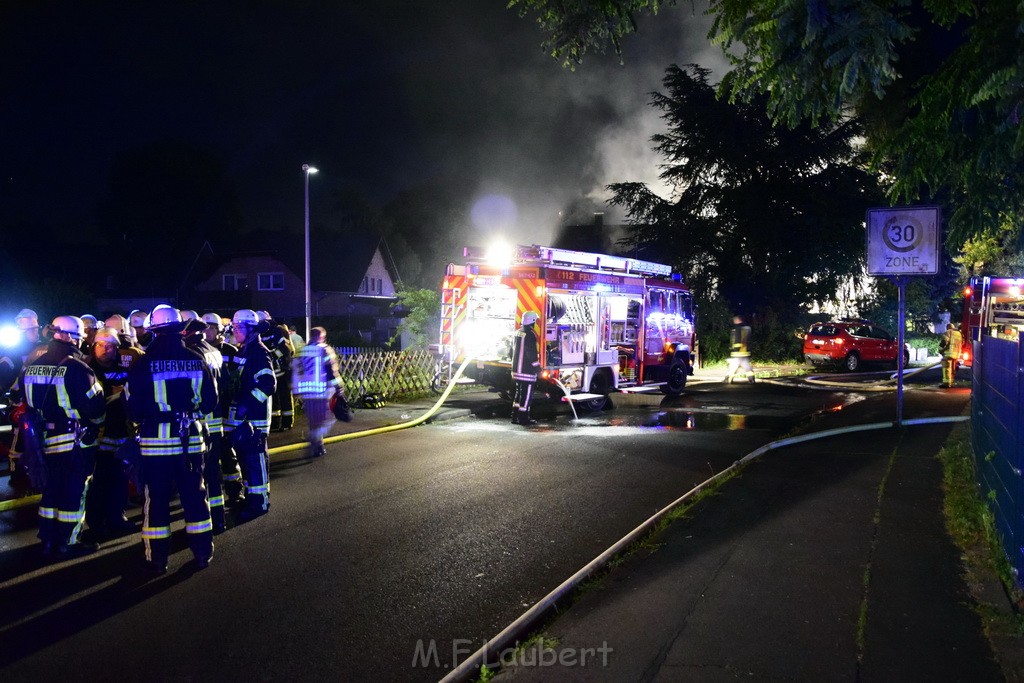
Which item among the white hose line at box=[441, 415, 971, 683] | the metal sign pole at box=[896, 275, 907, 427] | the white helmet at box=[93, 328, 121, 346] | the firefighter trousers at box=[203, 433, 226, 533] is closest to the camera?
the white hose line at box=[441, 415, 971, 683]

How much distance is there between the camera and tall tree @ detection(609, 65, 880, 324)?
104ft

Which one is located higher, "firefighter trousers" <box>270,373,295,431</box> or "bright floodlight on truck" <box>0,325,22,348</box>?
"bright floodlight on truck" <box>0,325,22,348</box>

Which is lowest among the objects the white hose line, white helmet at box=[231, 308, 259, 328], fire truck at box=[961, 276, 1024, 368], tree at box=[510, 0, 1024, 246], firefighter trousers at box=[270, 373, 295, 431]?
the white hose line

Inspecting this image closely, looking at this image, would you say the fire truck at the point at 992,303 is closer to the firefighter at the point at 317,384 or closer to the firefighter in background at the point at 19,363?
the firefighter at the point at 317,384

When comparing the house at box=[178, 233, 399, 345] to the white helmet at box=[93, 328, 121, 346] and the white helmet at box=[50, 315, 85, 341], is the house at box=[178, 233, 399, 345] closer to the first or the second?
the white helmet at box=[93, 328, 121, 346]

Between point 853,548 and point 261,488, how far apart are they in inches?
191

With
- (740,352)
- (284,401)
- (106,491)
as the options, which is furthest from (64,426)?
(740,352)

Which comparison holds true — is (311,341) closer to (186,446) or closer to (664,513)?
(186,446)

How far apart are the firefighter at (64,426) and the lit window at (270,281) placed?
46.6 metres

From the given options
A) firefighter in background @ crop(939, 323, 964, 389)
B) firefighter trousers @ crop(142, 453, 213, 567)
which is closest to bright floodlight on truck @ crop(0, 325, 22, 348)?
firefighter trousers @ crop(142, 453, 213, 567)

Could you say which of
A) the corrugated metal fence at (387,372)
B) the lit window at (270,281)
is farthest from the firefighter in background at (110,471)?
the lit window at (270,281)

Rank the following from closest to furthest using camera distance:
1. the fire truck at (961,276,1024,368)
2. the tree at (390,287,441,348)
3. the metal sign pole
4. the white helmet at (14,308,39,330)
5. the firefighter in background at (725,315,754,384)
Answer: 1. the white helmet at (14,308,39,330)
2. the metal sign pole
3. the fire truck at (961,276,1024,368)
4. the firefighter in background at (725,315,754,384)
5. the tree at (390,287,441,348)

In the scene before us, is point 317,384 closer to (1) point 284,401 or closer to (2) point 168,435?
(1) point 284,401

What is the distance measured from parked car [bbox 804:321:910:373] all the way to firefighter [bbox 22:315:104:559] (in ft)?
75.0
